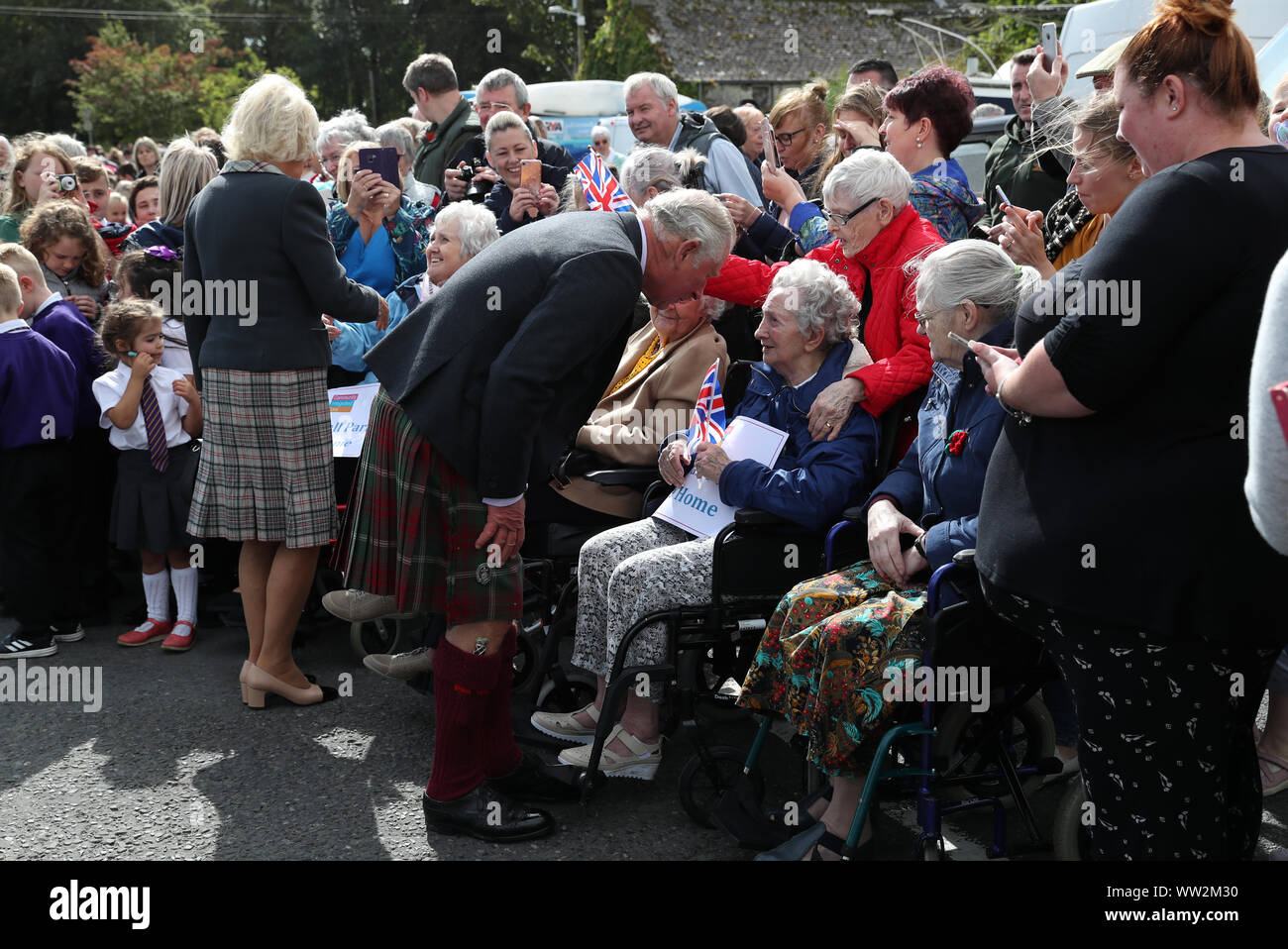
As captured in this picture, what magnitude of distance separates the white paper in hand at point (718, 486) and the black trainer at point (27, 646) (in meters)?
3.02

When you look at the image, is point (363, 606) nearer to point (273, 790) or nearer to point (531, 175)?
point (273, 790)

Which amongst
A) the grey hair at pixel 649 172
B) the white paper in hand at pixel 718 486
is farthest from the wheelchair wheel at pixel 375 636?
the grey hair at pixel 649 172

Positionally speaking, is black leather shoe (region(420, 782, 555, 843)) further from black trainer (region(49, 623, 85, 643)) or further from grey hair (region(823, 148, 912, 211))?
black trainer (region(49, 623, 85, 643))

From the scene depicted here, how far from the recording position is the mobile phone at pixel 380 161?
561cm

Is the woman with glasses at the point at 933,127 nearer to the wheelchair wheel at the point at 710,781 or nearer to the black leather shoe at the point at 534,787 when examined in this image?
the wheelchair wheel at the point at 710,781

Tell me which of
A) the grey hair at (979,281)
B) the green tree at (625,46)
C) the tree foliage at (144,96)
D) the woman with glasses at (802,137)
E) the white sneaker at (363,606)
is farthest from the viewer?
the tree foliage at (144,96)

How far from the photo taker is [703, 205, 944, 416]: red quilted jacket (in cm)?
371

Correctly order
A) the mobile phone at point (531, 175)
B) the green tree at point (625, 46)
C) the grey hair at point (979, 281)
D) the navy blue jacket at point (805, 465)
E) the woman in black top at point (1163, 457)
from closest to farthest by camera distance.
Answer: the woman in black top at point (1163, 457) → the grey hair at point (979, 281) → the navy blue jacket at point (805, 465) → the mobile phone at point (531, 175) → the green tree at point (625, 46)

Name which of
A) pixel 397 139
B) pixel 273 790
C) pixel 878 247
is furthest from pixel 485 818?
pixel 397 139

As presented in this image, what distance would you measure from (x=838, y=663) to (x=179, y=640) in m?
3.35

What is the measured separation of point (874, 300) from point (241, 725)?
2747 millimetres

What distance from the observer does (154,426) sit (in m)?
5.23

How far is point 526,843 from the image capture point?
345 cm
